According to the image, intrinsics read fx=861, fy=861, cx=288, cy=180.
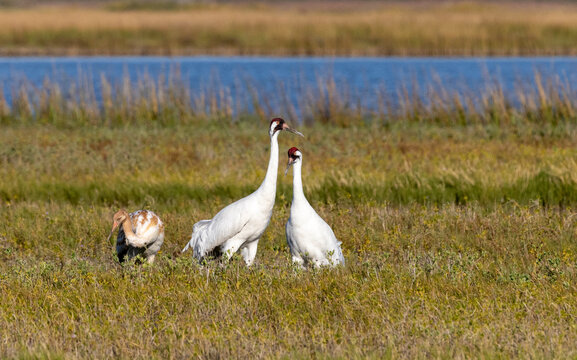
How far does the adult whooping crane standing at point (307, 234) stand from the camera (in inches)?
312

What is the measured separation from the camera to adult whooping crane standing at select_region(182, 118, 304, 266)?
8078 mm

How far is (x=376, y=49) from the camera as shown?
47875 millimetres

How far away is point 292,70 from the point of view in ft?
143

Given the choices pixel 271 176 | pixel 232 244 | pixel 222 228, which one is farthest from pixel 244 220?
pixel 271 176

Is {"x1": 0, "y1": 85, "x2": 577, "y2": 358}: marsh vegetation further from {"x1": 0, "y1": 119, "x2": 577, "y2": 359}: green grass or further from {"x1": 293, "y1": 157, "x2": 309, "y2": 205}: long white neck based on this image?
{"x1": 293, "y1": 157, "x2": 309, "y2": 205}: long white neck

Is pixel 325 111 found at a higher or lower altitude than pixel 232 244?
lower

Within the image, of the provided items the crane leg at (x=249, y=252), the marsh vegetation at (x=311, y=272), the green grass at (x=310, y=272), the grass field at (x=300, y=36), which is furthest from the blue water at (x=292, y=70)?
the crane leg at (x=249, y=252)

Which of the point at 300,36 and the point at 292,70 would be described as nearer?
the point at 292,70

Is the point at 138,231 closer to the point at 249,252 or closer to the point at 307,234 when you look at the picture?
the point at 249,252

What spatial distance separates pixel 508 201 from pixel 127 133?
33.2 feet

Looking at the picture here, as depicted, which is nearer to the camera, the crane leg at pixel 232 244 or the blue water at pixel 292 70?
the crane leg at pixel 232 244

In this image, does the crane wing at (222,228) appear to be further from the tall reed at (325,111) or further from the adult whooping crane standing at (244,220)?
the tall reed at (325,111)

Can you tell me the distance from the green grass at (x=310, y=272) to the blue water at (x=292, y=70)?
16886 mm

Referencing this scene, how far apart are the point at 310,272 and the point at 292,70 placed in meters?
36.3
